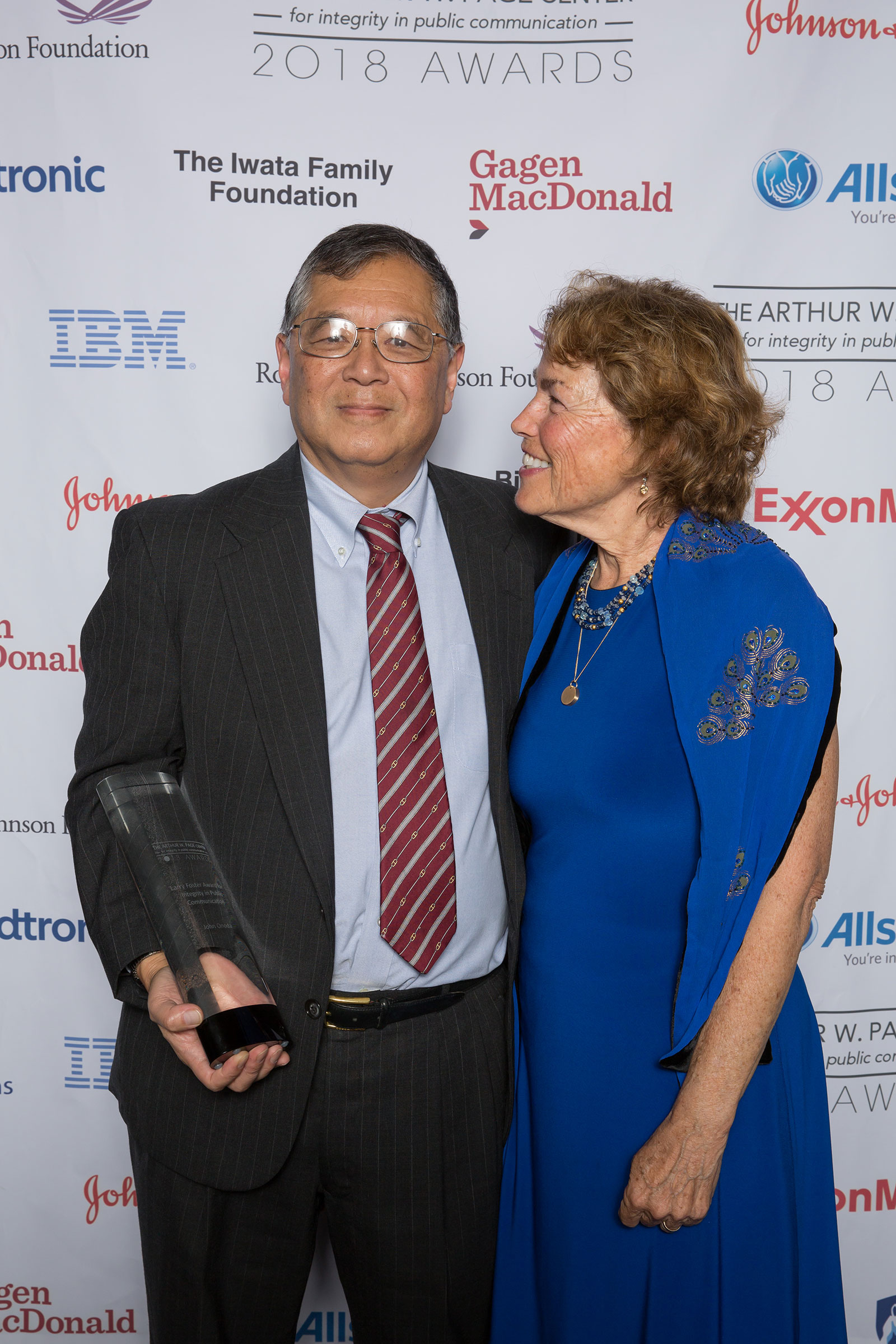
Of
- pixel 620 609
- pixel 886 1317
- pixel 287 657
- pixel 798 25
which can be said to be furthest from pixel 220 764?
pixel 886 1317

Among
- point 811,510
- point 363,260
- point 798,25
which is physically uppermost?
point 798,25

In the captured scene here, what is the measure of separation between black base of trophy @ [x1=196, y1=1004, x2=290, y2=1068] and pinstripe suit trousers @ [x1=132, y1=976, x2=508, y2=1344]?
292 millimetres

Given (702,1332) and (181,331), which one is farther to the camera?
(181,331)

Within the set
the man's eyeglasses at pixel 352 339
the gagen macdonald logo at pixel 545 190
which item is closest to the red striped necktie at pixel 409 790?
the man's eyeglasses at pixel 352 339

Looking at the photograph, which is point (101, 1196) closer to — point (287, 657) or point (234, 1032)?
point (234, 1032)

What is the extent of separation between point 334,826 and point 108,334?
1.29m

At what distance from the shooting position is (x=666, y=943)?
1.37 meters

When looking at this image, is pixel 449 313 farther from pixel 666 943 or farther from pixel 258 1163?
pixel 258 1163

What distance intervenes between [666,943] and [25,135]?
2.03 meters

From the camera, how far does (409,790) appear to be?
1.46 metres

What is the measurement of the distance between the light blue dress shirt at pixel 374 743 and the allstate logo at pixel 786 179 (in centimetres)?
111

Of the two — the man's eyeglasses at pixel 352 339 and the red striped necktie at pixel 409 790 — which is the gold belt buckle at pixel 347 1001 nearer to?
the red striped necktie at pixel 409 790

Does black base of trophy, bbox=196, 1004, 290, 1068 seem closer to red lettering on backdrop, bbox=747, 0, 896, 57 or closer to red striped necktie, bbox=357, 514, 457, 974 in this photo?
red striped necktie, bbox=357, 514, 457, 974

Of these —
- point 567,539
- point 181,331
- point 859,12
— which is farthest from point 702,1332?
point 859,12
